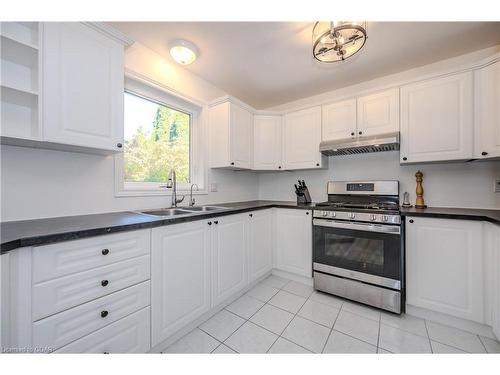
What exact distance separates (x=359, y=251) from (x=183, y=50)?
7.98 ft

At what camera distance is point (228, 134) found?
7.66 feet

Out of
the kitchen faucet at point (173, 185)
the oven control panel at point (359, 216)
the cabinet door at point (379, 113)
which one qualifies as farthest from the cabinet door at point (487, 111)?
the kitchen faucet at point (173, 185)

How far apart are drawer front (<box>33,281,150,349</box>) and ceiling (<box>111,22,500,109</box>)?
1.95 metres

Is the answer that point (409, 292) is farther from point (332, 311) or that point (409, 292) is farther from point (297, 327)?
point (297, 327)

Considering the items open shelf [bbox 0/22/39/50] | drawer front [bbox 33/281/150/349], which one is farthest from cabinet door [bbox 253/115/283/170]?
open shelf [bbox 0/22/39/50]

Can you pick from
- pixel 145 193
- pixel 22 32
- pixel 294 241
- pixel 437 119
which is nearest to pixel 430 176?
pixel 437 119

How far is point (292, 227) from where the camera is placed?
2.34 metres

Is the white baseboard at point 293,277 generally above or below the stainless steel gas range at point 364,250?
below

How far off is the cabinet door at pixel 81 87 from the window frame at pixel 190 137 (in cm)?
35

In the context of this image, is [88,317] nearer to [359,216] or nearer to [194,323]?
[194,323]

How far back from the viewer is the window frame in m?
1.72

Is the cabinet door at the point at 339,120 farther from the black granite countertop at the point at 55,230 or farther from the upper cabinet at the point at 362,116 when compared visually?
the black granite countertop at the point at 55,230

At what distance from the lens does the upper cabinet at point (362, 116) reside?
79.7 inches

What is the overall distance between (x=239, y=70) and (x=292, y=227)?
1855mm
